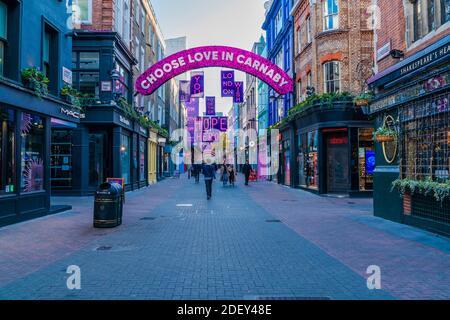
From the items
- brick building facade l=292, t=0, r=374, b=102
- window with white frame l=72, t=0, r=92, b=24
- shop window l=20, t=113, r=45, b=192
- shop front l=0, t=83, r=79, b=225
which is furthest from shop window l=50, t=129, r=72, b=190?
brick building facade l=292, t=0, r=374, b=102

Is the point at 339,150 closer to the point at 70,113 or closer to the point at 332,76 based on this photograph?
the point at 332,76

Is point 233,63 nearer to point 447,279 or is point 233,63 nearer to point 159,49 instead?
point 447,279

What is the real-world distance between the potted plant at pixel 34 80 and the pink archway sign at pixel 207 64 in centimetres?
809

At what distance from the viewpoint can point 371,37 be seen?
20203 millimetres

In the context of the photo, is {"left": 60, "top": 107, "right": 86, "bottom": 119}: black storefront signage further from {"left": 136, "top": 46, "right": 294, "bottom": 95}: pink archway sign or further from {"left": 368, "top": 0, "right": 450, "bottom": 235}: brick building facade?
{"left": 368, "top": 0, "right": 450, "bottom": 235}: brick building facade

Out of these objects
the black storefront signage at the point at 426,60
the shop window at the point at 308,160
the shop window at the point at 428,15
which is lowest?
the shop window at the point at 308,160

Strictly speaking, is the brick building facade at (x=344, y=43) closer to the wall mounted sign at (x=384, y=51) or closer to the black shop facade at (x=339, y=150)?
the black shop facade at (x=339, y=150)

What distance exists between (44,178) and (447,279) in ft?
39.0

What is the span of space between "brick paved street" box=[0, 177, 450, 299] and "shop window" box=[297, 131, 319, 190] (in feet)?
31.2

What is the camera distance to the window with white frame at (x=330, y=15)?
20750 millimetres

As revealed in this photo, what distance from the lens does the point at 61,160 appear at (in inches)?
776

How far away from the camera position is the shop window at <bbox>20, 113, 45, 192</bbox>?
11.8 m

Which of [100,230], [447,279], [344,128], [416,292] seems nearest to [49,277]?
[100,230]

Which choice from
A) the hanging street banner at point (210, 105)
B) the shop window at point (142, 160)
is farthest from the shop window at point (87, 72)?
the hanging street banner at point (210, 105)
